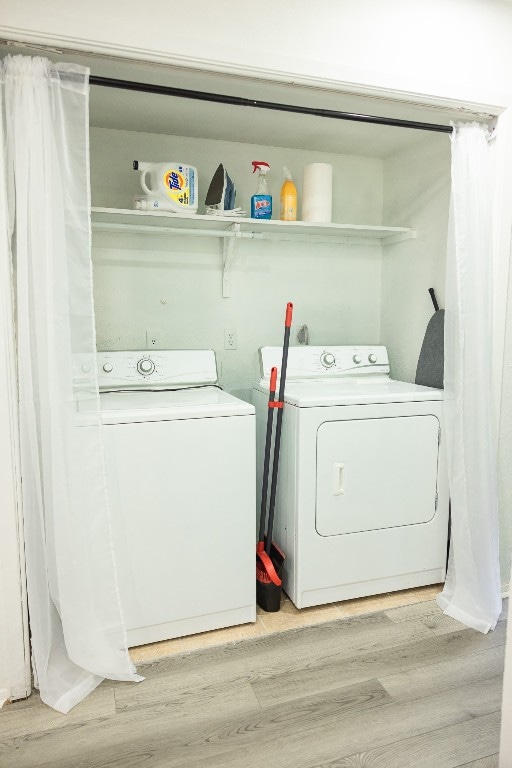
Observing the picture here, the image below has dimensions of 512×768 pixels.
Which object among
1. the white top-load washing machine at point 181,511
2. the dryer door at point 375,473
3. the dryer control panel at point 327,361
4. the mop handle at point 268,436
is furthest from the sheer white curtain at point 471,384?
the white top-load washing machine at point 181,511

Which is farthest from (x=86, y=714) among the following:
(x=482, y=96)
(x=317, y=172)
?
(x=482, y=96)

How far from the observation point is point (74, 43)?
59.9 inches

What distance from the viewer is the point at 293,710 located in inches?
63.8

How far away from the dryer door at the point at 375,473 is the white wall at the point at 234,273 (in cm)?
81

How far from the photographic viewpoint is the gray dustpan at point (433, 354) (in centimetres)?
239

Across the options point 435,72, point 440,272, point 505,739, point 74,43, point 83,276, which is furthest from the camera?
point 440,272

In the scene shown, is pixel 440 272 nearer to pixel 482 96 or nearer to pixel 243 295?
pixel 482 96

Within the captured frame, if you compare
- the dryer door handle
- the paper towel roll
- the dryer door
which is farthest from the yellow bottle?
the dryer door handle

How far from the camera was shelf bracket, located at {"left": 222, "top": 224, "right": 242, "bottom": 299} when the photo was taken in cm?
240

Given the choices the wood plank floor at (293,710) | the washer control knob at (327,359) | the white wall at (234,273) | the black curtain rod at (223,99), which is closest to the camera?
the wood plank floor at (293,710)

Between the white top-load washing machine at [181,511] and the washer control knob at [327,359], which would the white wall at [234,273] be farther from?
the white top-load washing machine at [181,511]

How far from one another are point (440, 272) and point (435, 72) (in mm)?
891

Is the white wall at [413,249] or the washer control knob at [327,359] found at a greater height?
the white wall at [413,249]

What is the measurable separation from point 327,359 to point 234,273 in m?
0.67
